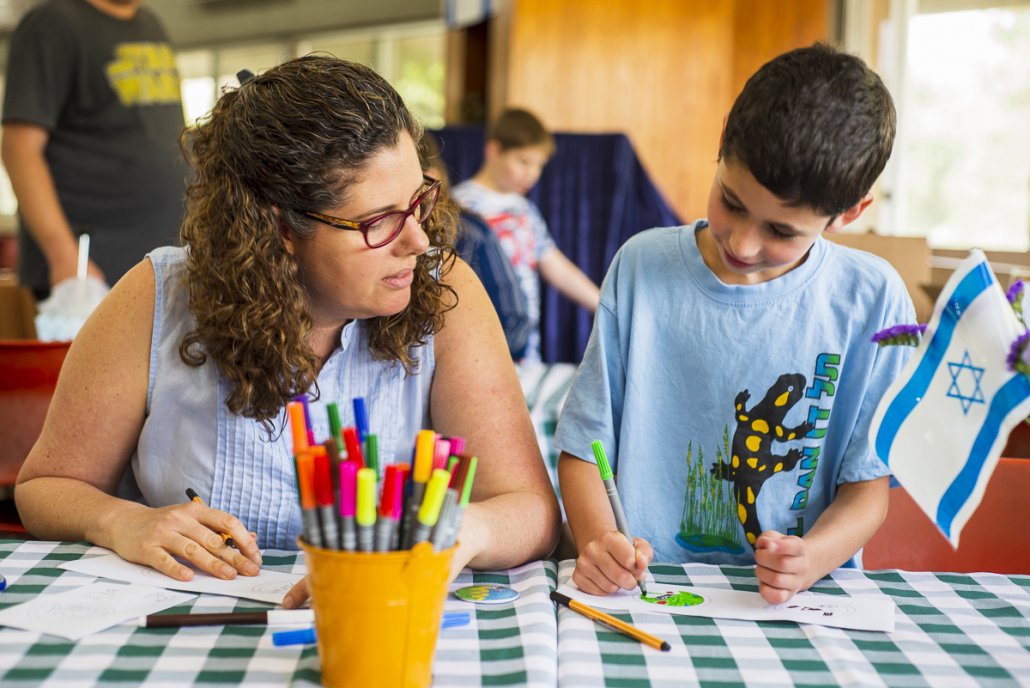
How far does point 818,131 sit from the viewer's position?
106 centimetres

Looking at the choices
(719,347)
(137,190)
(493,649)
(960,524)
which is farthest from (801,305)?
(137,190)

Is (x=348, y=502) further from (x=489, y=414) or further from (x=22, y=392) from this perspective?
(x=22, y=392)

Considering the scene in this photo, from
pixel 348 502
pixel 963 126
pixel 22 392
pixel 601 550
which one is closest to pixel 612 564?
pixel 601 550

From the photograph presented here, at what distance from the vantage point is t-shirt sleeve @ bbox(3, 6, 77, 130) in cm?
253

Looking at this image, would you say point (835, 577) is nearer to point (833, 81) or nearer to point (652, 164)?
point (833, 81)

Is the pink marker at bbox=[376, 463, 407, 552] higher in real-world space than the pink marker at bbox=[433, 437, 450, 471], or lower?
lower

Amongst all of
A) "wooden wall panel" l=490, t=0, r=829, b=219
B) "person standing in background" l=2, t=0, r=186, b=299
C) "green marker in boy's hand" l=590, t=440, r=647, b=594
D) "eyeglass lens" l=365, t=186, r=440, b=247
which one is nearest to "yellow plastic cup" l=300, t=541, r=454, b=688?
"green marker in boy's hand" l=590, t=440, r=647, b=594

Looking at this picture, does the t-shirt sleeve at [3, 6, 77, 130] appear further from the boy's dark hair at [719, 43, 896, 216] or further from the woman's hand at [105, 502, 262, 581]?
the boy's dark hair at [719, 43, 896, 216]

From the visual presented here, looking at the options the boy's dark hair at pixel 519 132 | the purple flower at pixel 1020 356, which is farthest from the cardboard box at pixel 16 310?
the purple flower at pixel 1020 356

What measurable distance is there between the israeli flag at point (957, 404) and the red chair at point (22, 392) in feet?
4.33

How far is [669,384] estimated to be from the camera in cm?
132

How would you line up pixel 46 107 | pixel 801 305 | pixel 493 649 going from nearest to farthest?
1. pixel 493 649
2. pixel 801 305
3. pixel 46 107

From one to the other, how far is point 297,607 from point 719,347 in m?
0.62

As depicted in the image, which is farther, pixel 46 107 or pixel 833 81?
pixel 46 107
